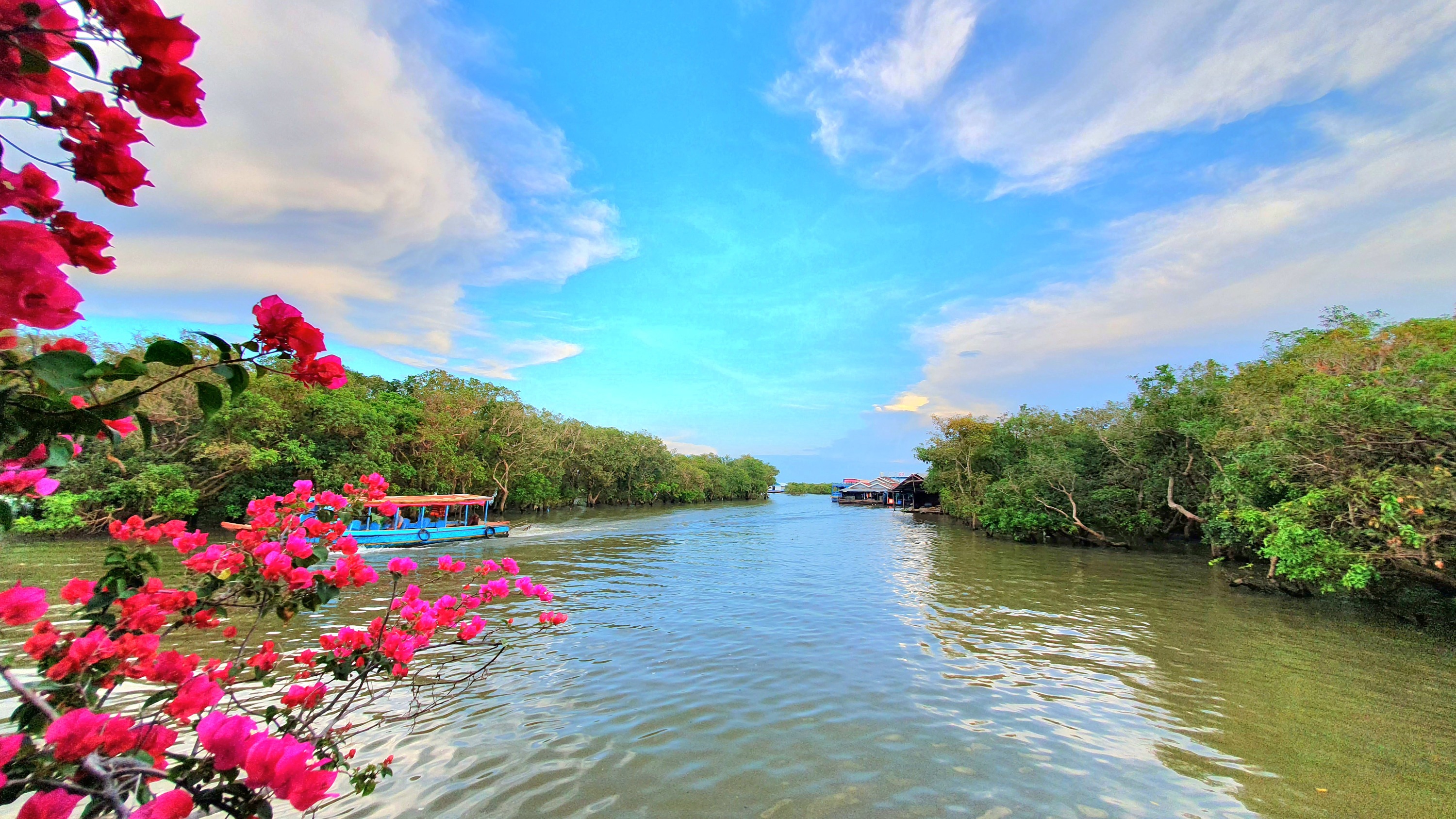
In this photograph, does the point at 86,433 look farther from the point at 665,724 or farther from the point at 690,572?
the point at 690,572

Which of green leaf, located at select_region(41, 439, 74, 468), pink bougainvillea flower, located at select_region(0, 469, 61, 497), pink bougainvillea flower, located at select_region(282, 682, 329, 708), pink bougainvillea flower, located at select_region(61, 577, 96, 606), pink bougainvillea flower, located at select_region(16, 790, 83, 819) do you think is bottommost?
pink bougainvillea flower, located at select_region(282, 682, 329, 708)

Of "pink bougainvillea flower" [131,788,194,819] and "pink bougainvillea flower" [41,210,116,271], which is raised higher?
"pink bougainvillea flower" [41,210,116,271]

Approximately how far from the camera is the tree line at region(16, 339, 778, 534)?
57.4ft

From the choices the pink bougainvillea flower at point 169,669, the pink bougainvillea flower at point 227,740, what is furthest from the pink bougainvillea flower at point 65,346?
the pink bougainvillea flower at point 169,669

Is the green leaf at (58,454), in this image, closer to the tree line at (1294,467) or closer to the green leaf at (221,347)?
the green leaf at (221,347)

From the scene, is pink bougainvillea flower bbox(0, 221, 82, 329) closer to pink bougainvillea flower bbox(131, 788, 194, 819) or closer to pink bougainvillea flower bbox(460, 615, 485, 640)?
pink bougainvillea flower bbox(131, 788, 194, 819)

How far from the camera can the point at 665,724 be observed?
16.5 feet

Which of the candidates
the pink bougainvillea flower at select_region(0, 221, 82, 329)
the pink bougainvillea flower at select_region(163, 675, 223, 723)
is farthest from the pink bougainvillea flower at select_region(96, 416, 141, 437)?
the pink bougainvillea flower at select_region(163, 675, 223, 723)

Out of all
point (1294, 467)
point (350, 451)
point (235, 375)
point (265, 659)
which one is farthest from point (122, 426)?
point (350, 451)

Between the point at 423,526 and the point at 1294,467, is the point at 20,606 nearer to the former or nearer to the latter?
the point at 1294,467

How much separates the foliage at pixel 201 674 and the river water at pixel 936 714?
1.16 metres

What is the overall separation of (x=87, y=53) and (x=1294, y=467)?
15.3 m

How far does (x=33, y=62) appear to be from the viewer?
962mm

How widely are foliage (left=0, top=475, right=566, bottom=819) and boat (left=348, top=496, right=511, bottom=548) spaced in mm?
14288
